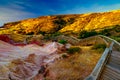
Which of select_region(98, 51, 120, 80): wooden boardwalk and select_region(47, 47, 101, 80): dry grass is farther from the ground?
select_region(98, 51, 120, 80): wooden boardwalk

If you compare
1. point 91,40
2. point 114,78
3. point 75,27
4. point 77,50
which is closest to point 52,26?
point 75,27

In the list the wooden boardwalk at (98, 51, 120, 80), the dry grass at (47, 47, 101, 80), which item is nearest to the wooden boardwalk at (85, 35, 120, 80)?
the wooden boardwalk at (98, 51, 120, 80)

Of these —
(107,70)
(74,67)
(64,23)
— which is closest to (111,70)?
(107,70)

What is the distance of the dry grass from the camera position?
1330cm

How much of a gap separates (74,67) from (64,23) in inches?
3532

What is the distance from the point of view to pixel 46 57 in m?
19.0

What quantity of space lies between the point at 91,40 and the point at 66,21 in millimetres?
75506

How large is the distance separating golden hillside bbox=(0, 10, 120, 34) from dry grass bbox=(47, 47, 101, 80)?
6581 cm

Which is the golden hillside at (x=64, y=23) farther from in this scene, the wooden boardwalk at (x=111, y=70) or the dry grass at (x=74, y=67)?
the wooden boardwalk at (x=111, y=70)

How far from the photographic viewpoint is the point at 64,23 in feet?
341

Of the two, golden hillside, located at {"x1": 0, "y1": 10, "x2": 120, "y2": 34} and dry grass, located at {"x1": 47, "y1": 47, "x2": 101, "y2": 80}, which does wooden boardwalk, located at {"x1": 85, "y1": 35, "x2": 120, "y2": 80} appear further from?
golden hillside, located at {"x1": 0, "y1": 10, "x2": 120, "y2": 34}

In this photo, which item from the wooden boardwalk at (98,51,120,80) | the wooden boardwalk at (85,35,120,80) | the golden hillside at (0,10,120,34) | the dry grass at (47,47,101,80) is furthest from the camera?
the golden hillside at (0,10,120,34)

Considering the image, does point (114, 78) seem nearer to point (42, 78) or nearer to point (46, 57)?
point (42, 78)

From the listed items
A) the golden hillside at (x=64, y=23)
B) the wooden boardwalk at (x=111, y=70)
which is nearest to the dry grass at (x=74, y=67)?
the wooden boardwalk at (x=111, y=70)
